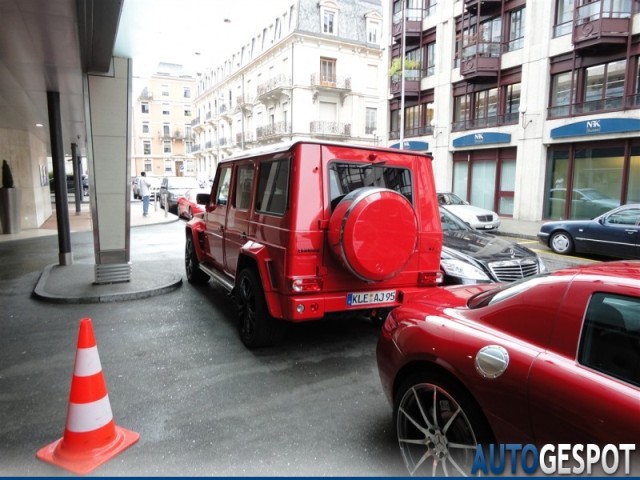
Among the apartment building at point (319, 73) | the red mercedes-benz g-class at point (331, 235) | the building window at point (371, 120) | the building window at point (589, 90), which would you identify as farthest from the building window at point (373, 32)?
the red mercedes-benz g-class at point (331, 235)

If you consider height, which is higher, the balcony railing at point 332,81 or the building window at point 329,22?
the building window at point 329,22

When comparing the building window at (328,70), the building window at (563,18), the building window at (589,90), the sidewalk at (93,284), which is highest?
the building window at (328,70)

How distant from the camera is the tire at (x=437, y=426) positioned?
2.33 metres

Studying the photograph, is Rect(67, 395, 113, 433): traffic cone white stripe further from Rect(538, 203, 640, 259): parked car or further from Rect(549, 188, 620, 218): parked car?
Rect(549, 188, 620, 218): parked car

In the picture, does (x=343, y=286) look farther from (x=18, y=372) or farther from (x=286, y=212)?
(x=18, y=372)

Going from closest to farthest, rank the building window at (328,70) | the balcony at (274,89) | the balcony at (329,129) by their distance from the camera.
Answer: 1. the balcony at (274,89)
2. the balcony at (329,129)
3. the building window at (328,70)

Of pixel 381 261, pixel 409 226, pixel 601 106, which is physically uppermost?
pixel 601 106

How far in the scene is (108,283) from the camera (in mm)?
7500

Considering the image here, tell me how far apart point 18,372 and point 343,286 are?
3.20 m

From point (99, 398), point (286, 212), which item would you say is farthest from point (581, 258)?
point (99, 398)

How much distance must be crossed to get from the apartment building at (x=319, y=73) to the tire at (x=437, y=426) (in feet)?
124

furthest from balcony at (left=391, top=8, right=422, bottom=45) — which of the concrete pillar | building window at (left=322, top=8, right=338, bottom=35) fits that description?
the concrete pillar

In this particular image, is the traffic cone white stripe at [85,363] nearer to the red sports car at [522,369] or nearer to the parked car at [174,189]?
the red sports car at [522,369]

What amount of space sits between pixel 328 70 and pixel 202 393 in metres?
41.1
